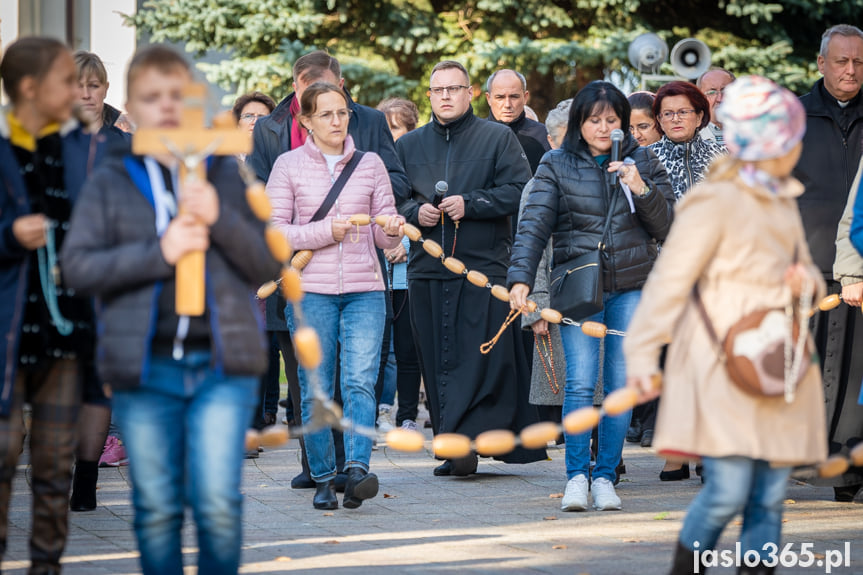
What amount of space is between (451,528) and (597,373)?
1300mm

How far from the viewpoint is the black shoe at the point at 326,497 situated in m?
7.64

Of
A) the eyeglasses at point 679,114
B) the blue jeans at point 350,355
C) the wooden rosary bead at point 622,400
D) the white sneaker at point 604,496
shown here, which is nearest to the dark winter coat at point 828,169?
the eyeglasses at point 679,114

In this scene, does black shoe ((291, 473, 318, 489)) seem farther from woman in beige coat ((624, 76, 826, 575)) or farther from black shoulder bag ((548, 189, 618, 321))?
woman in beige coat ((624, 76, 826, 575))

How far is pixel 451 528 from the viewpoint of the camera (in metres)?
7.01

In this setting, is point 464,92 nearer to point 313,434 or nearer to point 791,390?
point 313,434

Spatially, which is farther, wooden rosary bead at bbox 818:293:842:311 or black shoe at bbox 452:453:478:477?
black shoe at bbox 452:453:478:477

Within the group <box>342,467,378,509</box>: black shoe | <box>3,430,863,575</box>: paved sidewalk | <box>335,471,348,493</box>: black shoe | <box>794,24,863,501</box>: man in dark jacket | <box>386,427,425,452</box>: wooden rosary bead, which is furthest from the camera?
<box>335,471,348,493</box>: black shoe

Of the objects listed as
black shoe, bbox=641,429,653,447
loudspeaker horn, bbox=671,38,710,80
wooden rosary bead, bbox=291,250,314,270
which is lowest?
black shoe, bbox=641,429,653,447

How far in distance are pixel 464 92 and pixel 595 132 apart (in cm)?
172

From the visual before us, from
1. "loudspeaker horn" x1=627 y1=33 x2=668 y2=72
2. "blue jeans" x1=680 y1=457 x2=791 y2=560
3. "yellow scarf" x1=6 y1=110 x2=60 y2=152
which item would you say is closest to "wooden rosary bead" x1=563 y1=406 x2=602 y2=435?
"blue jeans" x1=680 y1=457 x2=791 y2=560

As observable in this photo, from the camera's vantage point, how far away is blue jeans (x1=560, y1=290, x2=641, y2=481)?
7.60 m

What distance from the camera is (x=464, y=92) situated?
916cm

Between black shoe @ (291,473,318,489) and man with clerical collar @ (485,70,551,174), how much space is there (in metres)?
3.48

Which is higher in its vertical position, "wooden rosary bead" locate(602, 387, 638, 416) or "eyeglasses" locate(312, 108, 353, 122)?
"eyeglasses" locate(312, 108, 353, 122)
